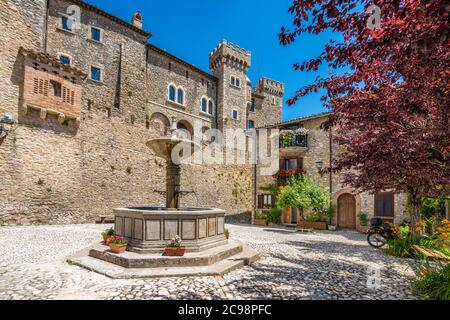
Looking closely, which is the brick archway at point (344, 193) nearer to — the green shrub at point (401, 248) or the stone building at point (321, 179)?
the stone building at point (321, 179)

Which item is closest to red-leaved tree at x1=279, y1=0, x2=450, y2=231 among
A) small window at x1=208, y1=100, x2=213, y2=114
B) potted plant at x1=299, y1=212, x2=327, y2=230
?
potted plant at x1=299, y1=212, x2=327, y2=230

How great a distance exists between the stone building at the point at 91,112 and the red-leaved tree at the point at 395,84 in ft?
54.2

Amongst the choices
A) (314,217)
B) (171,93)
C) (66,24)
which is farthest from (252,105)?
(66,24)

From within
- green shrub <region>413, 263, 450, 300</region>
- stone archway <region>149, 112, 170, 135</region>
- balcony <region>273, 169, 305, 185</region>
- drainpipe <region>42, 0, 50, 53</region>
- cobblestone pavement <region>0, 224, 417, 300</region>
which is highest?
drainpipe <region>42, 0, 50, 53</region>

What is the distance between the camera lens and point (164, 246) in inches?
275

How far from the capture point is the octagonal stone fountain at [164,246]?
20.5 feet

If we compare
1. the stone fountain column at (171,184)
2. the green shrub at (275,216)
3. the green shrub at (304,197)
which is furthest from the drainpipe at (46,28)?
the green shrub at (275,216)

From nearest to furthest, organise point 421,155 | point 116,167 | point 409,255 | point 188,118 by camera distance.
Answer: point 421,155 → point 409,255 → point 116,167 → point 188,118

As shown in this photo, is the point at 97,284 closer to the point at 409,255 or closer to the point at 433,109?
the point at 433,109

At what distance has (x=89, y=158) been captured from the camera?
18.5 metres

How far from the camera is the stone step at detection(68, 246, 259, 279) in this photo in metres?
5.80

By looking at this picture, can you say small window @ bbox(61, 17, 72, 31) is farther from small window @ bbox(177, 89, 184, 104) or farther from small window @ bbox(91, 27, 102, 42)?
small window @ bbox(177, 89, 184, 104)
